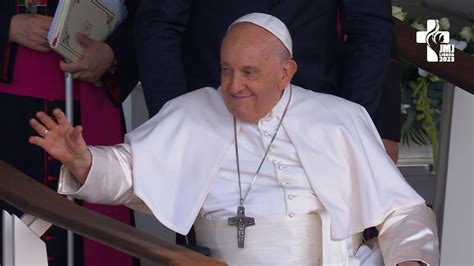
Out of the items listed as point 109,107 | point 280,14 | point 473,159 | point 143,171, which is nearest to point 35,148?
point 109,107

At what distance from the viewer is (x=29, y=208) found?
3.44m

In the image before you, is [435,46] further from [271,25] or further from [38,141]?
[38,141]

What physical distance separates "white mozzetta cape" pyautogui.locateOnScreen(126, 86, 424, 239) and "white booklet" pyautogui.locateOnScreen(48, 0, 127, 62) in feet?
1.49

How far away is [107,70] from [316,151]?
95 cm

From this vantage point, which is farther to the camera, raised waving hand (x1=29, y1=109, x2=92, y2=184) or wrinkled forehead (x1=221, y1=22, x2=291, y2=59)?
wrinkled forehead (x1=221, y1=22, x2=291, y2=59)

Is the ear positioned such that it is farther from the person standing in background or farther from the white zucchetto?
the person standing in background

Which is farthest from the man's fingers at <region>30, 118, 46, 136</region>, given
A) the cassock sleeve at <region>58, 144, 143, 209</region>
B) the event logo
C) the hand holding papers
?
the event logo

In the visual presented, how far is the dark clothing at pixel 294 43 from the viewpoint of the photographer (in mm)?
4551

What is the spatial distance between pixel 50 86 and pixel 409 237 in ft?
4.83

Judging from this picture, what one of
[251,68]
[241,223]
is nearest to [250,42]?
[251,68]

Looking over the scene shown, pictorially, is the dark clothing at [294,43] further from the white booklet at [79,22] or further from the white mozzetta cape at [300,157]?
the white mozzetta cape at [300,157]

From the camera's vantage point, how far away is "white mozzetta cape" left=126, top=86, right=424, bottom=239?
4.11m

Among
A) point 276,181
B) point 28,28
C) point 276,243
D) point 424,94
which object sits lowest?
point 276,243

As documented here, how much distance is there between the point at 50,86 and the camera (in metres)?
4.65
